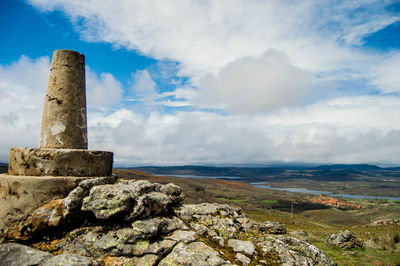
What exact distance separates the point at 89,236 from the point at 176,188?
426cm

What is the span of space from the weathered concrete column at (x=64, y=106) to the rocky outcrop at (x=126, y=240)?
7.45 feet

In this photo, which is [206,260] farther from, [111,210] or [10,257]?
[10,257]

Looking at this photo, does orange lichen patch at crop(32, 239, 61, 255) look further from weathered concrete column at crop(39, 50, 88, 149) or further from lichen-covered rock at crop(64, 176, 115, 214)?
weathered concrete column at crop(39, 50, 88, 149)

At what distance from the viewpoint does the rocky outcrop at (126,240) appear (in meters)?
5.44

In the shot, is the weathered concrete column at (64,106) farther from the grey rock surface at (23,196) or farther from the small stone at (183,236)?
the small stone at (183,236)

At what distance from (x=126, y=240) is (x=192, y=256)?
1699 millimetres

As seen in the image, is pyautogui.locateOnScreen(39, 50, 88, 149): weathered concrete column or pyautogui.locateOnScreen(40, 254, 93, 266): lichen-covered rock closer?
pyautogui.locateOnScreen(40, 254, 93, 266): lichen-covered rock

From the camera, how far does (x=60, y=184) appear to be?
22.5ft

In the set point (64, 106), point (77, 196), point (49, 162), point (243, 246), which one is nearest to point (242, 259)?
point (243, 246)

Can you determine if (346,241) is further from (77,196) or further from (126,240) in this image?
(77,196)

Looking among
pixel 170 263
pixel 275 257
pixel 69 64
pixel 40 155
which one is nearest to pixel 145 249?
pixel 170 263


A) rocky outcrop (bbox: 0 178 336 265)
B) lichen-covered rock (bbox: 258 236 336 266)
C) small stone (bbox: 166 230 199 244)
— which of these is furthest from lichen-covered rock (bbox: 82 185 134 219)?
lichen-covered rock (bbox: 258 236 336 266)

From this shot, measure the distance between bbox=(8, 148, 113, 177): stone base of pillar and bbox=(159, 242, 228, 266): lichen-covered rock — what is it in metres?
3.91

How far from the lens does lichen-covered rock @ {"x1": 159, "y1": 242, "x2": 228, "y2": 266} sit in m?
5.38
